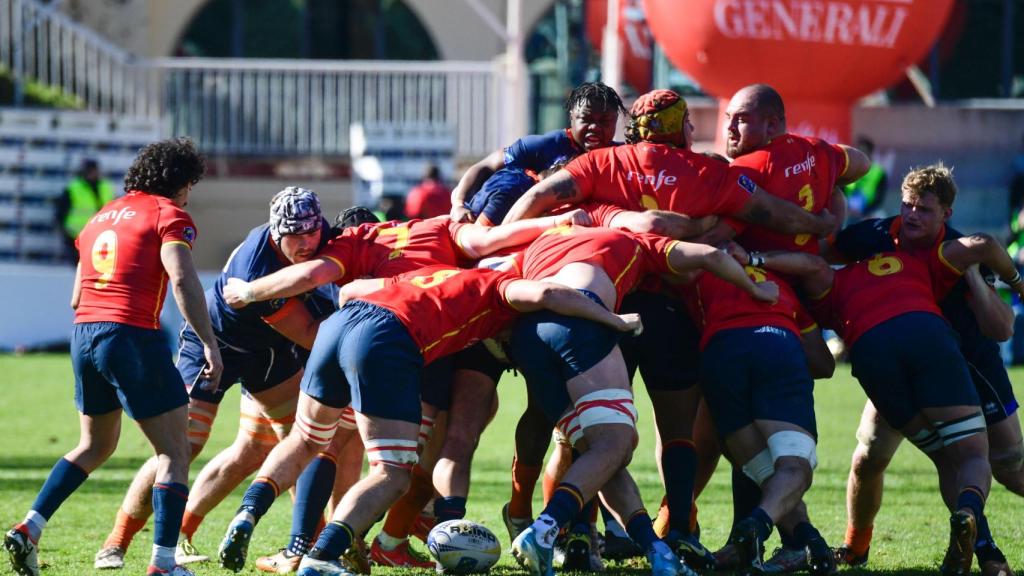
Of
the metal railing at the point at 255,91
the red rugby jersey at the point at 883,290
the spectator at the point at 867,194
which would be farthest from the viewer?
the metal railing at the point at 255,91

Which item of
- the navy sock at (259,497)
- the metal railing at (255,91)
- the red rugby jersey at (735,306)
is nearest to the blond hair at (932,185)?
the red rugby jersey at (735,306)

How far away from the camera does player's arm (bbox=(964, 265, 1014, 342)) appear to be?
652cm

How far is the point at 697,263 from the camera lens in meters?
6.16

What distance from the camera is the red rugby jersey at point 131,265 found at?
6.21m

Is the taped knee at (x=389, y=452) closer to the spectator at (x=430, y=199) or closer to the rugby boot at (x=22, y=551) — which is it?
the rugby boot at (x=22, y=551)

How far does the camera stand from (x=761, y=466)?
20.3 ft

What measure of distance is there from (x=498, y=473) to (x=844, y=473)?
89.1 inches

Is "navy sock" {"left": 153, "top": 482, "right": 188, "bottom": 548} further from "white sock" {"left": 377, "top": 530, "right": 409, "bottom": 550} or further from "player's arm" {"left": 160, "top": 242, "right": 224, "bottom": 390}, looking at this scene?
"white sock" {"left": 377, "top": 530, "right": 409, "bottom": 550}

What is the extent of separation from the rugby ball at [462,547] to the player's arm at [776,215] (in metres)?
1.88

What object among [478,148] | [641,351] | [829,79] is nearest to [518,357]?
[641,351]

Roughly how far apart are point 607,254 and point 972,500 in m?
1.85

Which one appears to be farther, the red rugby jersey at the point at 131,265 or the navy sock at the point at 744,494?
the navy sock at the point at 744,494

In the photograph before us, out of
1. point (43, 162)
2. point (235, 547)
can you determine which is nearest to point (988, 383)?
point (235, 547)

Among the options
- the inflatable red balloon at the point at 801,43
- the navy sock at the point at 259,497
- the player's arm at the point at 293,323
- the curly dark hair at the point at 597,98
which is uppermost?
the inflatable red balloon at the point at 801,43
